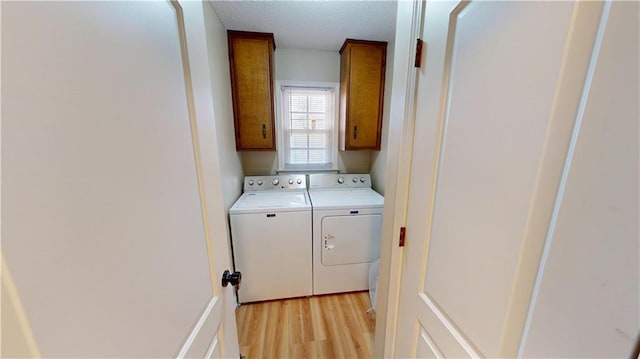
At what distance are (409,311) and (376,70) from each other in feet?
7.21

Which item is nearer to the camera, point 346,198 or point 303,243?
point 303,243

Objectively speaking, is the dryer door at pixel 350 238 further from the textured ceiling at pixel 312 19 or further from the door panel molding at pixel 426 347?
the textured ceiling at pixel 312 19

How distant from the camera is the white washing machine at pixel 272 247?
1999 millimetres

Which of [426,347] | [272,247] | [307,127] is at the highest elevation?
[307,127]

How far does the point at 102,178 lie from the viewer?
0.39 meters

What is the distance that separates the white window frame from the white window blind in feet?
0.04

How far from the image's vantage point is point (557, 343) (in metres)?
0.45

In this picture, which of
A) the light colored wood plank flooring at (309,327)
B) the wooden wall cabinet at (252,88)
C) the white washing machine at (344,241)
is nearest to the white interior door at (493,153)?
the light colored wood plank flooring at (309,327)

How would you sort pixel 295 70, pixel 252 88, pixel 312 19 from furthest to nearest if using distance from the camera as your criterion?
pixel 295 70 → pixel 252 88 → pixel 312 19

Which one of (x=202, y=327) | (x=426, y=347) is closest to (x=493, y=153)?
(x=426, y=347)

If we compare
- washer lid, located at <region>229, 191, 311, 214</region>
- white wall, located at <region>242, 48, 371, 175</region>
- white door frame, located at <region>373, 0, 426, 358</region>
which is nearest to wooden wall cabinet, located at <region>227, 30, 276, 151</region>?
white wall, located at <region>242, 48, 371, 175</region>

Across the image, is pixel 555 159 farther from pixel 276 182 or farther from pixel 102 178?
pixel 276 182

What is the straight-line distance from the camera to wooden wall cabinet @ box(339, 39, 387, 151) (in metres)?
2.29

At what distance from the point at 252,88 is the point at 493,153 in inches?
84.0
